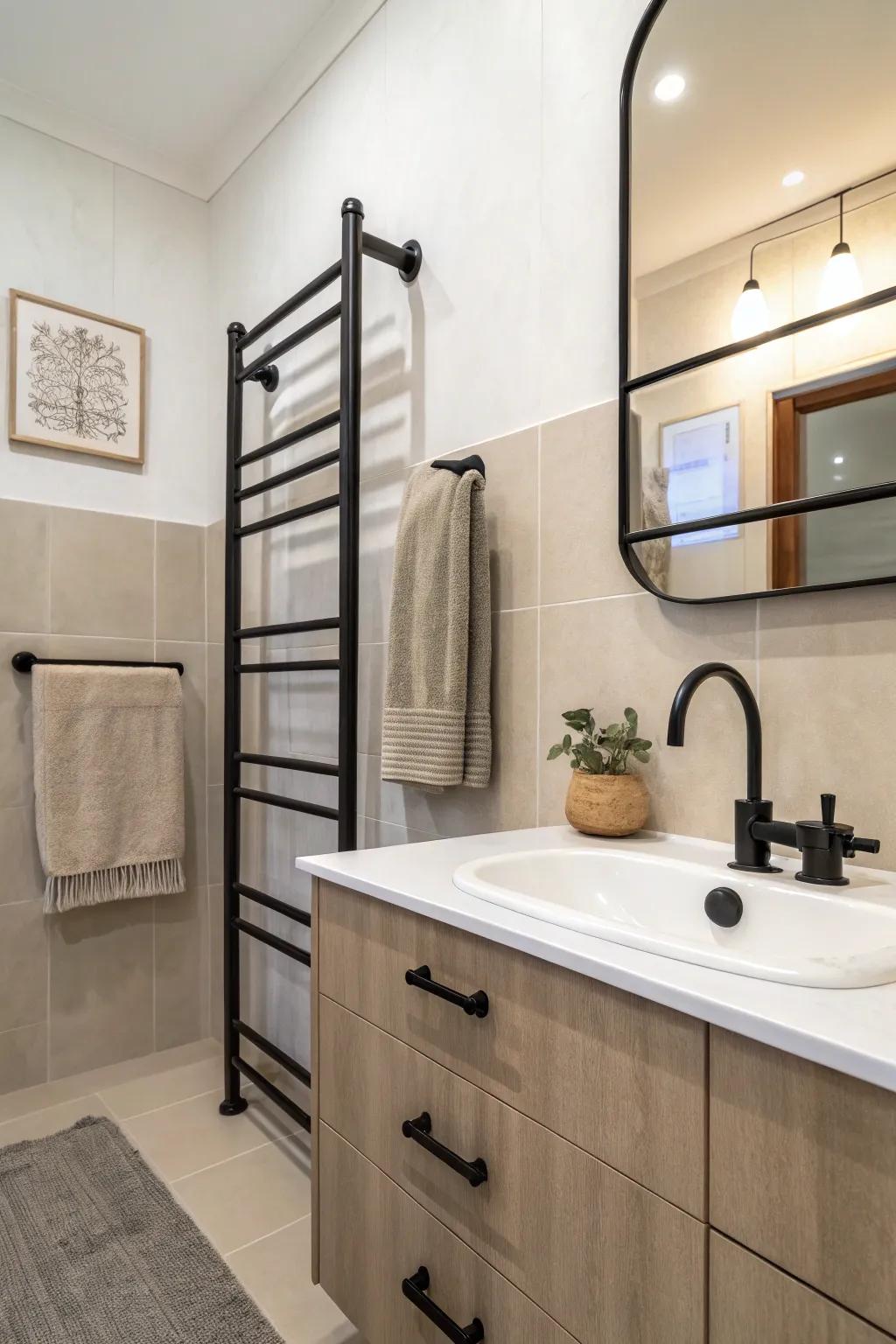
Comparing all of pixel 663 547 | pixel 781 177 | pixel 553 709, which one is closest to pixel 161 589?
pixel 553 709

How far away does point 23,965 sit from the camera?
1910 millimetres

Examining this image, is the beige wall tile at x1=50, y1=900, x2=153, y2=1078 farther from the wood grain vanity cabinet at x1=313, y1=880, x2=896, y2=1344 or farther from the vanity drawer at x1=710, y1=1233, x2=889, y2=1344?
the vanity drawer at x1=710, y1=1233, x2=889, y2=1344

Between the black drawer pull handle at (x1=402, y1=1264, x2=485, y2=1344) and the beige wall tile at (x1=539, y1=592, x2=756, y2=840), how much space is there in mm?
599

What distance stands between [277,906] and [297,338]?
47.6 inches

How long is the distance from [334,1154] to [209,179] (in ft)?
8.02

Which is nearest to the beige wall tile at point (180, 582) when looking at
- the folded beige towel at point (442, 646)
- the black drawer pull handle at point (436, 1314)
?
the folded beige towel at point (442, 646)

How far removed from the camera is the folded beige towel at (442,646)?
48.9 inches

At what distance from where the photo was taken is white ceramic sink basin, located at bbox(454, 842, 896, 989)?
58 centimetres

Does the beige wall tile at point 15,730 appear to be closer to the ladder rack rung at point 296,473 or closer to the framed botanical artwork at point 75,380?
the framed botanical artwork at point 75,380

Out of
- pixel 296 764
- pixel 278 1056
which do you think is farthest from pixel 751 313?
pixel 278 1056

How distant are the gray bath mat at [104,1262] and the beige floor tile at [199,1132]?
0.05m

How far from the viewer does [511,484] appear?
1321 millimetres

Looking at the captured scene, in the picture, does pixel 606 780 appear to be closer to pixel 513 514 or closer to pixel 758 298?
pixel 513 514

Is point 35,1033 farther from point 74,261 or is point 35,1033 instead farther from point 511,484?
point 74,261
